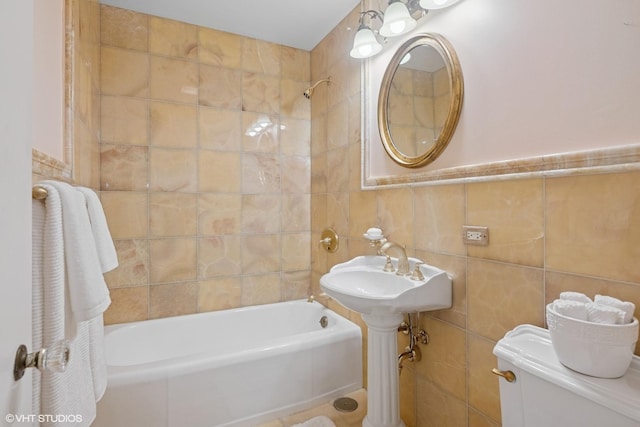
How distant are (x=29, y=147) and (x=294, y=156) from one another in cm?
209

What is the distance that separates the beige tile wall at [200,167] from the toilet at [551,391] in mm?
1838

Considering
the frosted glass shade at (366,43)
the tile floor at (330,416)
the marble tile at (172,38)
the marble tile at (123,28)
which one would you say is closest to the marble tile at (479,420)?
the tile floor at (330,416)

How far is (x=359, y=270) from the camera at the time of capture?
5.64ft

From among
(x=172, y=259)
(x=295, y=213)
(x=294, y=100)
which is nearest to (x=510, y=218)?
(x=295, y=213)

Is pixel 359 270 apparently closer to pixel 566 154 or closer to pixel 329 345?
pixel 329 345

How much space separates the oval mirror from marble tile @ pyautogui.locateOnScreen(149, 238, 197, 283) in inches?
60.6

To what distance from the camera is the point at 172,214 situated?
2195 mm

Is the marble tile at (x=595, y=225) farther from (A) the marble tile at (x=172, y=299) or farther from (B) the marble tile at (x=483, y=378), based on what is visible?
(A) the marble tile at (x=172, y=299)

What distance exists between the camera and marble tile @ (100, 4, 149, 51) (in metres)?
2.03

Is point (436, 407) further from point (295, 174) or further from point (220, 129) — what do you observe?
point (220, 129)

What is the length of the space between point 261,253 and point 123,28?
180cm

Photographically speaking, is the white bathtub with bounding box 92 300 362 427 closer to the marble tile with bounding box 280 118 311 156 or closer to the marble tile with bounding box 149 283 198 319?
the marble tile with bounding box 149 283 198 319

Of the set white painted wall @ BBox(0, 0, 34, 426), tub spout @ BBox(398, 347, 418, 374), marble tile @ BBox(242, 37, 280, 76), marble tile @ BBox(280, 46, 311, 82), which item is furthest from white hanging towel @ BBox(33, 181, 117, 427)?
marble tile @ BBox(280, 46, 311, 82)

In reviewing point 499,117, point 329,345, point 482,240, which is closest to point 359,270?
point 329,345
